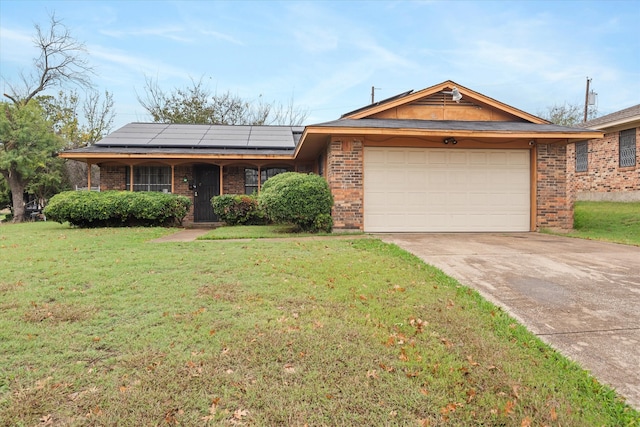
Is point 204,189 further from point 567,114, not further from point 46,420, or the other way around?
point 567,114

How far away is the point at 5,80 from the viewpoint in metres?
24.2

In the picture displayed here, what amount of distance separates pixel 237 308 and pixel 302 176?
19.8 feet

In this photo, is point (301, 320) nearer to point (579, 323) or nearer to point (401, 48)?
point (579, 323)

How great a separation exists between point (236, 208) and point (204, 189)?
8.58 ft

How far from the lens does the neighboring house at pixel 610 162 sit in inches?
543

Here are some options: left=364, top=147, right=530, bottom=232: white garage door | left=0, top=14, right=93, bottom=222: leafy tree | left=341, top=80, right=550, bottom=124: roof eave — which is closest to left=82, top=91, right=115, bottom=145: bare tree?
left=0, top=14, right=93, bottom=222: leafy tree

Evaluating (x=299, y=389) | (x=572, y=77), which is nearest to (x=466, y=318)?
(x=299, y=389)

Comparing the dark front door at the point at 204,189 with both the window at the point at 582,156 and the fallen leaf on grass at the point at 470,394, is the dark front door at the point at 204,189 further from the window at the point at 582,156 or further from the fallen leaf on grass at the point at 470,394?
the window at the point at 582,156

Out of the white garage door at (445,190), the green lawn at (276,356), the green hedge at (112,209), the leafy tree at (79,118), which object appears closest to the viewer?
the green lawn at (276,356)

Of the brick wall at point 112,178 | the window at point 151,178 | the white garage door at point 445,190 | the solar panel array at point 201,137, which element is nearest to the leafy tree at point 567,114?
the solar panel array at point 201,137

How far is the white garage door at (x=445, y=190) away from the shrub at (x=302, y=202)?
1071 mm

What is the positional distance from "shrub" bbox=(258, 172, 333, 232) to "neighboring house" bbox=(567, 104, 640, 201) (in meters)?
11.7

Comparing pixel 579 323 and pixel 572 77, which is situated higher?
pixel 572 77

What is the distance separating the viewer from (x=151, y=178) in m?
13.9
